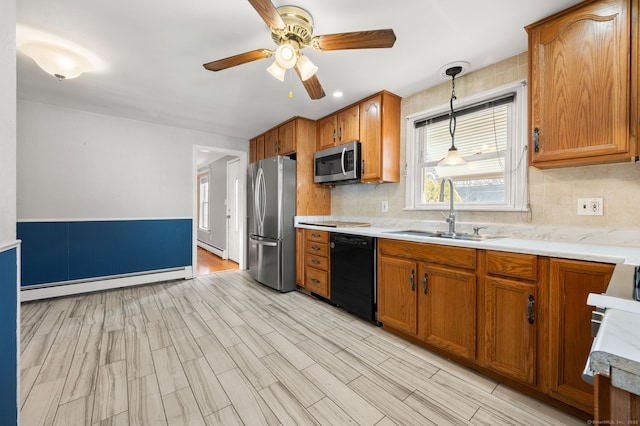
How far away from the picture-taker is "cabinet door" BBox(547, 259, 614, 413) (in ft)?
4.19

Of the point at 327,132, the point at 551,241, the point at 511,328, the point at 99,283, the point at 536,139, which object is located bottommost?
the point at 99,283

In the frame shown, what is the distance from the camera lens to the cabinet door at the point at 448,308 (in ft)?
5.63

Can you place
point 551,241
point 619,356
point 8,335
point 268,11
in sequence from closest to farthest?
point 619,356 < point 8,335 < point 268,11 < point 551,241

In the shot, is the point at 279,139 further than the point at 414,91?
Yes

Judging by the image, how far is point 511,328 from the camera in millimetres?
1548

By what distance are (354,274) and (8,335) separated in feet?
7.27

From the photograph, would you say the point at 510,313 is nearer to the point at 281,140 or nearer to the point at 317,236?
the point at 317,236

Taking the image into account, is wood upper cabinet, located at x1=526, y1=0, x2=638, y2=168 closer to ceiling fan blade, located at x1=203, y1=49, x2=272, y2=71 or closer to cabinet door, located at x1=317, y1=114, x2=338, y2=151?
ceiling fan blade, located at x1=203, y1=49, x2=272, y2=71

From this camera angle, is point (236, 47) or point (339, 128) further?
point (339, 128)

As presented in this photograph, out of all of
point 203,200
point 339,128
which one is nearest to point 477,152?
point 339,128

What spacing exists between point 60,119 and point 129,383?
3.37m

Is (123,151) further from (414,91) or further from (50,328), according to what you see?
(414,91)

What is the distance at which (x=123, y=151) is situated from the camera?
3.52 metres

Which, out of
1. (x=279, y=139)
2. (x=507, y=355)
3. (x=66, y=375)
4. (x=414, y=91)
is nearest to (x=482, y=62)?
(x=414, y=91)
